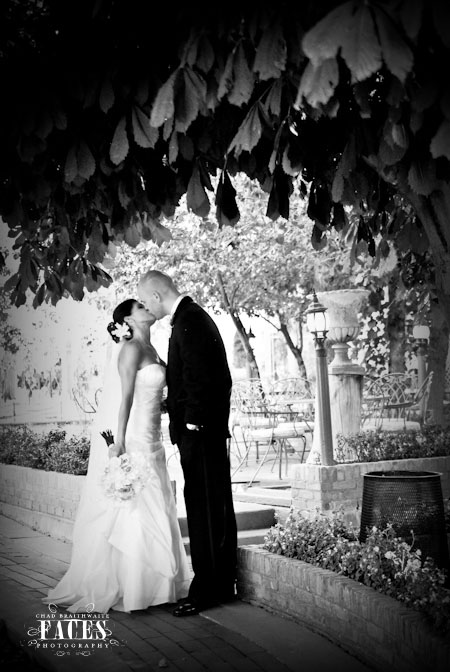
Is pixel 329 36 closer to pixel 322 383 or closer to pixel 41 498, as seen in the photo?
pixel 322 383

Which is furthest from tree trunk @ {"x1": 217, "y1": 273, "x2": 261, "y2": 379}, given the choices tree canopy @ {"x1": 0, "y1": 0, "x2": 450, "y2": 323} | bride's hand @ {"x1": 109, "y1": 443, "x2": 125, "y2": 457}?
tree canopy @ {"x1": 0, "y1": 0, "x2": 450, "y2": 323}

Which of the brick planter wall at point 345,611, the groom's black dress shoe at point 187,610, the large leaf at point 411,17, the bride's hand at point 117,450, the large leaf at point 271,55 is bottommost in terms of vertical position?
the groom's black dress shoe at point 187,610

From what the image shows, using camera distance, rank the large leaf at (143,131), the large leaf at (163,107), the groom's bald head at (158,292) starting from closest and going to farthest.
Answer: the large leaf at (163,107) < the large leaf at (143,131) < the groom's bald head at (158,292)

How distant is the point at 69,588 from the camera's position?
5812 mm

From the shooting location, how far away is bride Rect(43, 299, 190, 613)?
5.71 meters

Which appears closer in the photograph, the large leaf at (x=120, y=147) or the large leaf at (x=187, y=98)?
the large leaf at (x=187, y=98)

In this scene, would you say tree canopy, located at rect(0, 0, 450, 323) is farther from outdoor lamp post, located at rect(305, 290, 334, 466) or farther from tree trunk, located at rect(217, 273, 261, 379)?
tree trunk, located at rect(217, 273, 261, 379)

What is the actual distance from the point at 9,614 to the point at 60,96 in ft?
11.6

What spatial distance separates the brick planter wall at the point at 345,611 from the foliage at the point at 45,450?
12.2 feet

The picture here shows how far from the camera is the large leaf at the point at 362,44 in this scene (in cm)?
204

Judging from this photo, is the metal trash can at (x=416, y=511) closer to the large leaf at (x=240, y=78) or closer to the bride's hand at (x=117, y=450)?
the bride's hand at (x=117, y=450)

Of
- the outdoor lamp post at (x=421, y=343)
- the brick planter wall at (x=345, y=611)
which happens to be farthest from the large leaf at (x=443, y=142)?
the outdoor lamp post at (x=421, y=343)

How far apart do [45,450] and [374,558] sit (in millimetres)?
6156

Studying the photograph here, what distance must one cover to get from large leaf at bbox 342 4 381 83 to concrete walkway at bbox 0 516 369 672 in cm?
322
